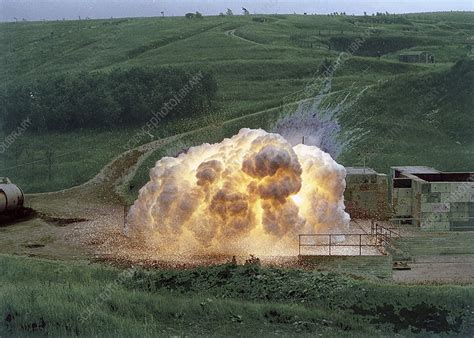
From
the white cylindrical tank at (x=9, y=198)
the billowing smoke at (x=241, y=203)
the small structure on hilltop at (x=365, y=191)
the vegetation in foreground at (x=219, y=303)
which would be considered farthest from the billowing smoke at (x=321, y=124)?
the vegetation in foreground at (x=219, y=303)

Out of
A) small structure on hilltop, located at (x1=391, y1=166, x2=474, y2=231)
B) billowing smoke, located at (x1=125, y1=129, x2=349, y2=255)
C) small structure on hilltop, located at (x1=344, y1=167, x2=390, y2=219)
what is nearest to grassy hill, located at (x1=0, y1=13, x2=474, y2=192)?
small structure on hilltop, located at (x1=344, y1=167, x2=390, y2=219)

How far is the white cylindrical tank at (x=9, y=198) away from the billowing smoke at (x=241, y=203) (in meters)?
7.58

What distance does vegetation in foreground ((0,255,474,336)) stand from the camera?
1889 cm

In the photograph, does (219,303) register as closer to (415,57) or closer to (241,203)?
(241,203)

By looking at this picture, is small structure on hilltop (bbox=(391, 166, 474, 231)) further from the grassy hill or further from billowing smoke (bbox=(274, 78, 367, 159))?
the grassy hill

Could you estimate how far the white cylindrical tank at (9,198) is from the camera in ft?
114

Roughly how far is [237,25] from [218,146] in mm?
75689

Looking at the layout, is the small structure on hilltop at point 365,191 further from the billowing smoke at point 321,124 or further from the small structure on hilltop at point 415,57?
the small structure on hilltop at point 415,57

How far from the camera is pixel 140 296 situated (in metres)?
21.7

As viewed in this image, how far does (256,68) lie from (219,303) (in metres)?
57.8

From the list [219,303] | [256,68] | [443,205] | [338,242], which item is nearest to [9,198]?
[338,242]

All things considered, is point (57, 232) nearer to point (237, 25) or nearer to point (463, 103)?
point (463, 103)

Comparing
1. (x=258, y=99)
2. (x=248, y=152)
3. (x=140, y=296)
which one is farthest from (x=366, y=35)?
(x=140, y=296)

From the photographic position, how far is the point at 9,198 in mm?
35000
